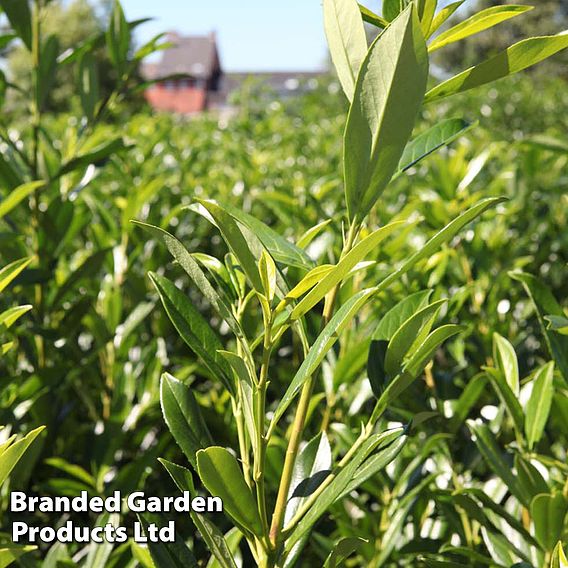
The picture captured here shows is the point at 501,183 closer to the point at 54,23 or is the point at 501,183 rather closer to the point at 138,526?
the point at 138,526

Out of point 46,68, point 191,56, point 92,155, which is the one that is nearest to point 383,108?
point 92,155

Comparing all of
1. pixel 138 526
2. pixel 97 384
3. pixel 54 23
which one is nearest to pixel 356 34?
pixel 138 526

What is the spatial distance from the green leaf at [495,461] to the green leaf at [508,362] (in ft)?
0.31

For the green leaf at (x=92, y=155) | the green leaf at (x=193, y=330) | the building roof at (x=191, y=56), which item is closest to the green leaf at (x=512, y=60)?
the green leaf at (x=193, y=330)

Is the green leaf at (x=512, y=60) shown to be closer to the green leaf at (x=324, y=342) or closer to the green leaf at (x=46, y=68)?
the green leaf at (x=324, y=342)

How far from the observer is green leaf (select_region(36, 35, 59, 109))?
1862 mm

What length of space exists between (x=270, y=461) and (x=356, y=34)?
32.8 inches

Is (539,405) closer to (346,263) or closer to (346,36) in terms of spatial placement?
(346,263)

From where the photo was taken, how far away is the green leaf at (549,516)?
1021 mm

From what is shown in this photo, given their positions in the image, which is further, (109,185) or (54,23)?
(54,23)

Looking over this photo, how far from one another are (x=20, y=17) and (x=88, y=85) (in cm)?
22

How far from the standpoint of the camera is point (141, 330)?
225cm

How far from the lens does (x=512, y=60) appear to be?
847 mm

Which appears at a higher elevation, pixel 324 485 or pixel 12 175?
pixel 12 175
